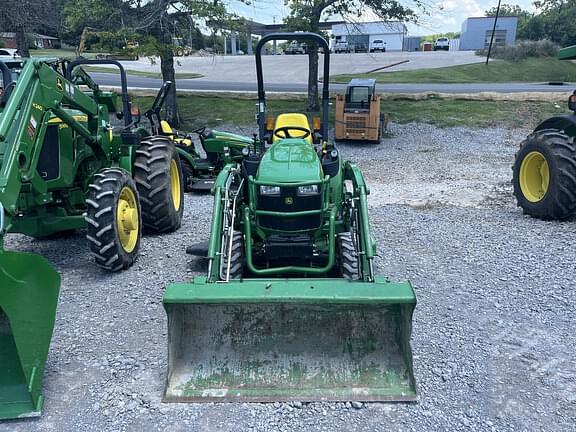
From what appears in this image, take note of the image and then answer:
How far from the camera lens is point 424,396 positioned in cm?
356

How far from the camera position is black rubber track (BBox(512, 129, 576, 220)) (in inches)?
274

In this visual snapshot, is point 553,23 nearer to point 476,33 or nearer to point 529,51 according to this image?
point 476,33

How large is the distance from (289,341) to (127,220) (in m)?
2.68

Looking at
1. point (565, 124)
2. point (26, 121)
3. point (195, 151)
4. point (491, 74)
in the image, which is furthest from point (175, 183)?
point (491, 74)

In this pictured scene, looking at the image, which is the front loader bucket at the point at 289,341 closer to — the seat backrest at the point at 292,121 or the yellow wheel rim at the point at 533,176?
the seat backrest at the point at 292,121

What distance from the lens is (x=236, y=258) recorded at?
14.9ft

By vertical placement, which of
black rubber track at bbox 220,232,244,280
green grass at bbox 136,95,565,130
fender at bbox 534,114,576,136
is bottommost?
green grass at bbox 136,95,565,130

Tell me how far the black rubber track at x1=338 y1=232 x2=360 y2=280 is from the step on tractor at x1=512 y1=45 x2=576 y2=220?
3907mm

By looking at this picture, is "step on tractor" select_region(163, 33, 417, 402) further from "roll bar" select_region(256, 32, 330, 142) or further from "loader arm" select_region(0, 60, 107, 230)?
"roll bar" select_region(256, 32, 330, 142)

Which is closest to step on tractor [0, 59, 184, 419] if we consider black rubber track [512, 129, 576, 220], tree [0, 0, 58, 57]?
black rubber track [512, 129, 576, 220]

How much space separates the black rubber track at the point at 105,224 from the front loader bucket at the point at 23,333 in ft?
5.62

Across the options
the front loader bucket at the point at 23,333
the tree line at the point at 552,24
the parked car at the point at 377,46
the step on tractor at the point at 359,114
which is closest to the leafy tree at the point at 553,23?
the tree line at the point at 552,24

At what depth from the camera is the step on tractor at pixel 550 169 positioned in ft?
22.9

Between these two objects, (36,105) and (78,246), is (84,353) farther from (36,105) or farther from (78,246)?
(78,246)
